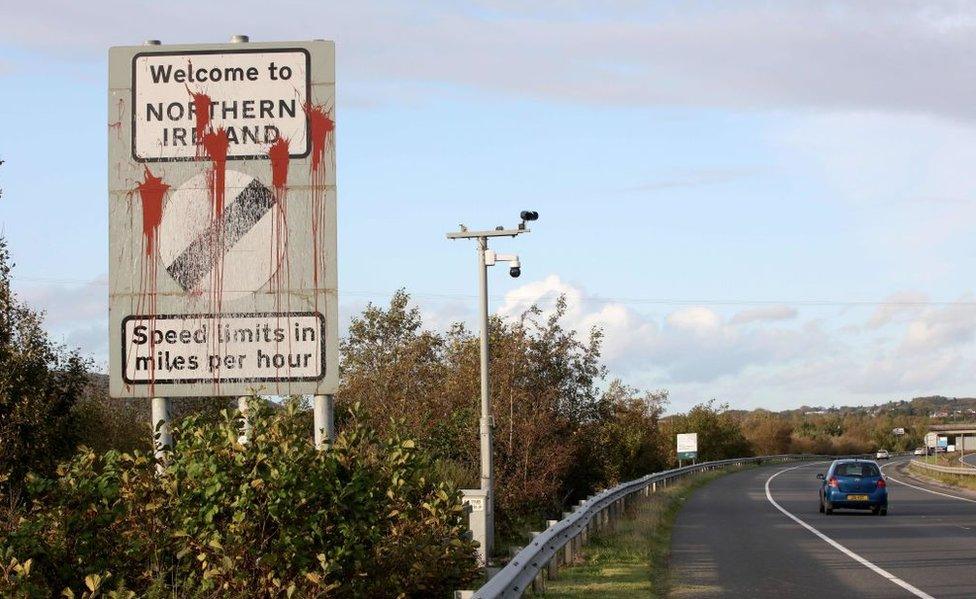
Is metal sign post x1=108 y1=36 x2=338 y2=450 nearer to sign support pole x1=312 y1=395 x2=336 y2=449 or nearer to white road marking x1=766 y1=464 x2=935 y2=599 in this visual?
sign support pole x1=312 y1=395 x2=336 y2=449

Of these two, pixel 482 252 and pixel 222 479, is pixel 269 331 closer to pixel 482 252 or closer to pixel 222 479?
pixel 222 479

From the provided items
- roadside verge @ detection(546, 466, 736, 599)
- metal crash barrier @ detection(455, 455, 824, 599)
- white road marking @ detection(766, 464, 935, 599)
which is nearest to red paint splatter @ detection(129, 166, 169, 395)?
metal crash barrier @ detection(455, 455, 824, 599)

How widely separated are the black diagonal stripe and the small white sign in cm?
29

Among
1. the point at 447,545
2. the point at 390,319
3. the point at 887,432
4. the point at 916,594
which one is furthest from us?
the point at 887,432

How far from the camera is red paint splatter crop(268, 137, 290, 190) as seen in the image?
8891 millimetres

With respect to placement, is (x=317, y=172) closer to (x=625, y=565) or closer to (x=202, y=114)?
(x=202, y=114)

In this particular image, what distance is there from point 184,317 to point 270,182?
41.7 inches

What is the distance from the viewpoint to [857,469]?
33.9 metres

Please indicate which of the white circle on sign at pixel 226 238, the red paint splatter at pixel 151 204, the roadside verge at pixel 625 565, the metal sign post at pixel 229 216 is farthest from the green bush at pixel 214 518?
the roadside verge at pixel 625 565

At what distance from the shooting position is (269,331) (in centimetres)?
890

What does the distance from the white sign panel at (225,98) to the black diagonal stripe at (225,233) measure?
0.93 ft

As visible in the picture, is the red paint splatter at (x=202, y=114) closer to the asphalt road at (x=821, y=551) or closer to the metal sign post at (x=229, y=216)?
the metal sign post at (x=229, y=216)

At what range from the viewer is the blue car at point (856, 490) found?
1300 inches

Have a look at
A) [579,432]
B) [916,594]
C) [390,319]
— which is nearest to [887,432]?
[390,319]
